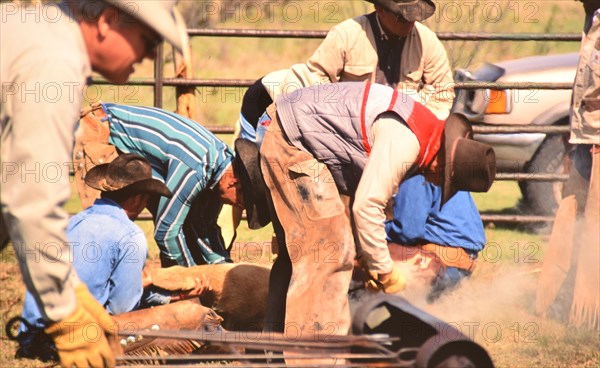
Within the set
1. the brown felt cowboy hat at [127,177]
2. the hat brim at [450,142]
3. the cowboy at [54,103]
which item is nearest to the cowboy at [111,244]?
the brown felt cowboy hat at [127,177]

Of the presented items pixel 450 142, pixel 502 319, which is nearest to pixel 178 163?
pixel 450 142

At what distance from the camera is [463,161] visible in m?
4.75

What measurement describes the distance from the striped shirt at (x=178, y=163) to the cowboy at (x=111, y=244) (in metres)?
0.33

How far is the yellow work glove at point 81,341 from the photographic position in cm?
313

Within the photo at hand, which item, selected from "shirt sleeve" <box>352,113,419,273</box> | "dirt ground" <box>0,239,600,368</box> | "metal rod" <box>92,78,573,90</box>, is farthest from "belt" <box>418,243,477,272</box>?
"metal rod" <box>92,78,573,90</box>

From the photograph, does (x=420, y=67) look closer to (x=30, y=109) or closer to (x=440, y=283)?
(x=440, y=283)

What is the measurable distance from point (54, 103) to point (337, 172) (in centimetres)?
217

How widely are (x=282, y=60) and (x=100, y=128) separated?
10656 millimetres

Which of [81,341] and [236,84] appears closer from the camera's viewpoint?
[81,341]

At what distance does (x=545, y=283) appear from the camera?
641 cm

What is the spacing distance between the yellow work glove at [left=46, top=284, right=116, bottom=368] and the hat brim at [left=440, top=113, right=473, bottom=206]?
2101 mm

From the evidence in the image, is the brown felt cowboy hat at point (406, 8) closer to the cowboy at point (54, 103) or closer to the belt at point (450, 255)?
the belt at point (450, 255)

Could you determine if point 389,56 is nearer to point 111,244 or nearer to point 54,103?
point 111,244

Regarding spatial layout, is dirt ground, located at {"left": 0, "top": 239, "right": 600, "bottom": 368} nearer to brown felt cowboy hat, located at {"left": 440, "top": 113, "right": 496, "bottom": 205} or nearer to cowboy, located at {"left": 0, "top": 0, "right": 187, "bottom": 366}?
brown felt cowboy hat, located at {"left": 440, "top": 113, "right": 496, "bottom": 205}
